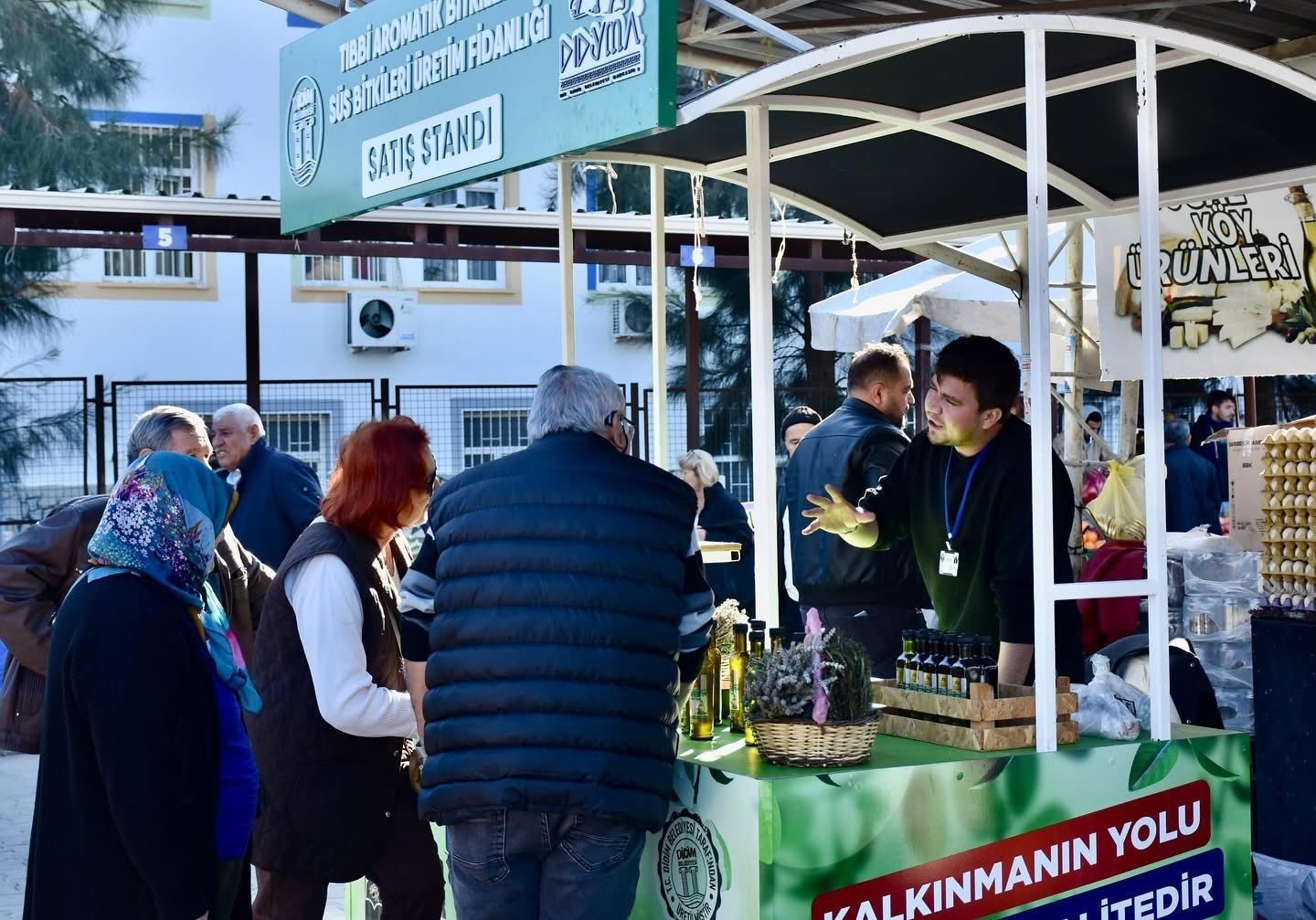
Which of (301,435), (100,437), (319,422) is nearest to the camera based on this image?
(100,437)

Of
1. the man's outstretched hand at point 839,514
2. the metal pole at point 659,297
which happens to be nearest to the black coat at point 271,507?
the metal pole at point 659,297

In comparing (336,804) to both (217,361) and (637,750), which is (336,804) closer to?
(637,750)

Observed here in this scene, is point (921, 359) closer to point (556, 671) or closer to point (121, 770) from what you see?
point (556, 671)

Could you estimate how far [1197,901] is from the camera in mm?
3715

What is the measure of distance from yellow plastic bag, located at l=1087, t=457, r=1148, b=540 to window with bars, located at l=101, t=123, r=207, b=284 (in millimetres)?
14920

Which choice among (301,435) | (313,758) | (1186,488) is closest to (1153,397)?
(313,758)

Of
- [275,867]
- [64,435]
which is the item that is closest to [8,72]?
[64,435]

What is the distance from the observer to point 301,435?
19.4 metres

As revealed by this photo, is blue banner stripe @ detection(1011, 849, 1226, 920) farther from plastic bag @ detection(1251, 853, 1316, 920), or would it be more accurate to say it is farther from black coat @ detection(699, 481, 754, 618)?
black coat @ detection(699, 481, 754, 618)

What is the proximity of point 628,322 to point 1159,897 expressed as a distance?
20050 mm

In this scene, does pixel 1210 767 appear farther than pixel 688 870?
Yes

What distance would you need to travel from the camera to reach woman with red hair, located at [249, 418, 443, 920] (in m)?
3.58

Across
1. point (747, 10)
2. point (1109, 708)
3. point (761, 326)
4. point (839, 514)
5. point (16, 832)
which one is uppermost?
point (747, 10)

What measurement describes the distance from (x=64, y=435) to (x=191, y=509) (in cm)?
1574
